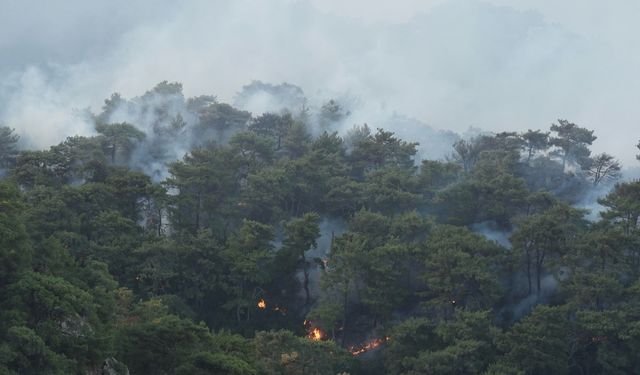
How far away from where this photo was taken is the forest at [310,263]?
28.0 meters

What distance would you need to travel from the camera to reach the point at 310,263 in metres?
45.3

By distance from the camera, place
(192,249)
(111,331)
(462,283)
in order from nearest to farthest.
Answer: (111,331) < (462,283) < (192,249)

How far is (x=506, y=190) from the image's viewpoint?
153 ft

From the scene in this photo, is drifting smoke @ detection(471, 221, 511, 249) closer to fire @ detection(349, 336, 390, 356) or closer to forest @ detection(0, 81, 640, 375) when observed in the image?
forest @ detection(0, 81, 640, 375)

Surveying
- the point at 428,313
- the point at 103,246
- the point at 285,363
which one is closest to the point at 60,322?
the point at 285,363

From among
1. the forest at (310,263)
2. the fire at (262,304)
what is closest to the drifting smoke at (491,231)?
the forest at (310,263)

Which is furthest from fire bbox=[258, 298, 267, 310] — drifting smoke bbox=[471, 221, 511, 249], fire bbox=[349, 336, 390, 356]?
drifting smoke bbox=[471, 221, 511, 249]

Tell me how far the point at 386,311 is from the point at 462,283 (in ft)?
14.2

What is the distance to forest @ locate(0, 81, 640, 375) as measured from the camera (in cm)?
2797

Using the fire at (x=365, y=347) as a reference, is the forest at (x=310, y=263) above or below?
above

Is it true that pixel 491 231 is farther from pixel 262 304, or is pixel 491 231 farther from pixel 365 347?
pixel 262 304

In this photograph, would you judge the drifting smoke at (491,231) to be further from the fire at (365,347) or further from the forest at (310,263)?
the fire at (365,347)

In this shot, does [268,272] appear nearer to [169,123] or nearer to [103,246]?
[103,246]

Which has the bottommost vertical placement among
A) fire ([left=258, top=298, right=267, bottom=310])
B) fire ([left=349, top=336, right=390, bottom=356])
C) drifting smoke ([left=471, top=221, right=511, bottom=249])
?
fire ([left=349, top=336, right=390, bottom=356])
